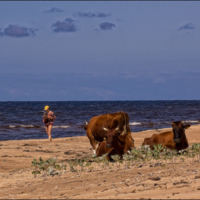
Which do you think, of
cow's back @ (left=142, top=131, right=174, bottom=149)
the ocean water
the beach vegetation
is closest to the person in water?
the ocean water

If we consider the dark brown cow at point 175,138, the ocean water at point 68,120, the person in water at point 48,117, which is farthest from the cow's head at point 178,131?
the ocean water at point 68,120

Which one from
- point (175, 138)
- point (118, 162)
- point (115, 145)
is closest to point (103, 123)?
point (115, 145)

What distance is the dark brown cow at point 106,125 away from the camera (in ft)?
41.6

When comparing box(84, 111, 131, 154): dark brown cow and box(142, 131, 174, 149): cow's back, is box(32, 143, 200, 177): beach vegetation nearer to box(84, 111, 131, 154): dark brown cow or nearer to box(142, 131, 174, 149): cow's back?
box(142, 131, 174, 149): cow's back

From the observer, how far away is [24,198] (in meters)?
6.46

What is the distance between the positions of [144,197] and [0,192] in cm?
307

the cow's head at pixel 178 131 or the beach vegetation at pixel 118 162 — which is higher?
the cow's head at pixel 178 131

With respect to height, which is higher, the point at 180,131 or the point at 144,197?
the point at 180,131

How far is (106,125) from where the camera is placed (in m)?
13.1

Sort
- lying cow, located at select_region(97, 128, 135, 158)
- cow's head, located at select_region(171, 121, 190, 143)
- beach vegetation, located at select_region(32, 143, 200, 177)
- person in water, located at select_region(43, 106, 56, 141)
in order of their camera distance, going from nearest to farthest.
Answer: beach vegetation, located at select_region(32, 143, 200, 177) < lying cow, located at select_region(97, 128, 135, 158) < cow's head, located at select_region(171, 121, 190, 143) < person in water, located at select_region(43, 106, 56, 141)

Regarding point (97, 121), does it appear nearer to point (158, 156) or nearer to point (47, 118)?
point (158, 156)

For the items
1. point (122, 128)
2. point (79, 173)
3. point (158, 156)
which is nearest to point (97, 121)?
point (122, 128)

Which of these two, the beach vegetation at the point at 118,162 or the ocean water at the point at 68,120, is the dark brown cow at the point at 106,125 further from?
the ocean water at the point at 68,120

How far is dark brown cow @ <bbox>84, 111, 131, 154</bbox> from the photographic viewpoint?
499 inches
